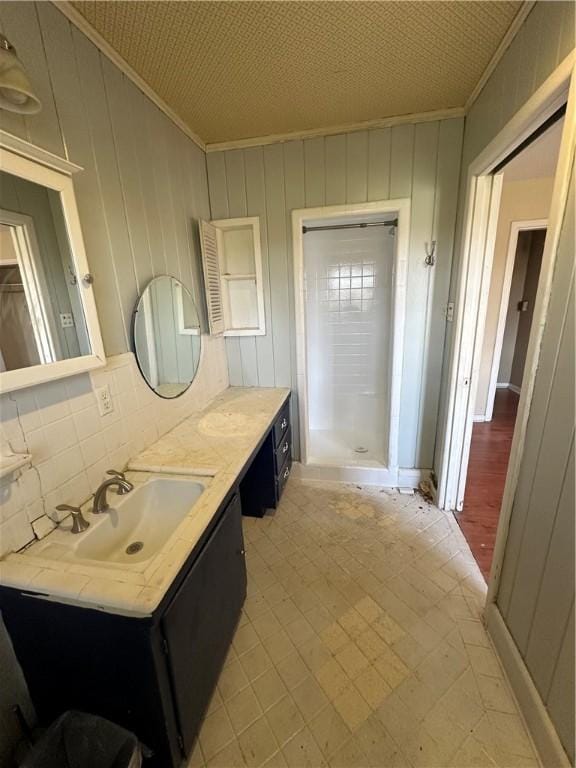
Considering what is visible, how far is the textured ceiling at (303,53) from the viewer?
1201 millimetres

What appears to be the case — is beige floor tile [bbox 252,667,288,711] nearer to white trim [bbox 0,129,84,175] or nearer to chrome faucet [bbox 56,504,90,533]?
chrome faucet [bbox 56,504,90,533]

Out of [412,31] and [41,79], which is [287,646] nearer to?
[41,79]

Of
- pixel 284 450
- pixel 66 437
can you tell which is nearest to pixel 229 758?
pixel 66 437

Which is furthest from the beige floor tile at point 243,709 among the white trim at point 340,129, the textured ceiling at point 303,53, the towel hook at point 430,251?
the white trim at point 340,129

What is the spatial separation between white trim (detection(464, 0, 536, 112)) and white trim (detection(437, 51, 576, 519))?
33 centimetres

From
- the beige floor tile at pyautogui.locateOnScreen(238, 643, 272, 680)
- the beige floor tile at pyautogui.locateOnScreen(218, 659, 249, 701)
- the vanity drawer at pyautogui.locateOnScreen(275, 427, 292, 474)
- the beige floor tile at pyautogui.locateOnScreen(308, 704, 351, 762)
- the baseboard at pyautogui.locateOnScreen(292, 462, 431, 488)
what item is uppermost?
the vanity drawer at pyautogui.locateOnScreen(275, 427, 292, 474)

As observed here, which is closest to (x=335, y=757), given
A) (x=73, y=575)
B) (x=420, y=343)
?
(x=73, y=575)

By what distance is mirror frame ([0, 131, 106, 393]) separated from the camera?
0.90m

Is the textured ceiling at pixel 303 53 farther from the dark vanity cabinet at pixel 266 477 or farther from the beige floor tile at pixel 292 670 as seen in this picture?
the beige floor tile at pixel 292 670

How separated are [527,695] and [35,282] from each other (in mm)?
2202

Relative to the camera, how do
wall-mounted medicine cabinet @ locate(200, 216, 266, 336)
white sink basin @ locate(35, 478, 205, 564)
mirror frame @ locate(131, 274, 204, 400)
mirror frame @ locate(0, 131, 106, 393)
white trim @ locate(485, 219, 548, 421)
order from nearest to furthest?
mirror frame @ locate(0, 131, 106, 393) < white sink basin @ locate(35, 478, 205, 564) < mirror frame @ locate(131, 274, 204, 400) < wall-mounted medicine cabinet @ locate(200, 216, 266, 336) < white trim @ locate(485, 219, 548, 421)

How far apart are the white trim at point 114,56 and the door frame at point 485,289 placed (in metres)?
1.70

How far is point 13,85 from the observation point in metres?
0.84

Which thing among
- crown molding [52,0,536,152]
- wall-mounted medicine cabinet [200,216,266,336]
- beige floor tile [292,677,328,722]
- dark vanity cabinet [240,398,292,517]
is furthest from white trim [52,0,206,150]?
beige floor tile [292,677,328,722]
